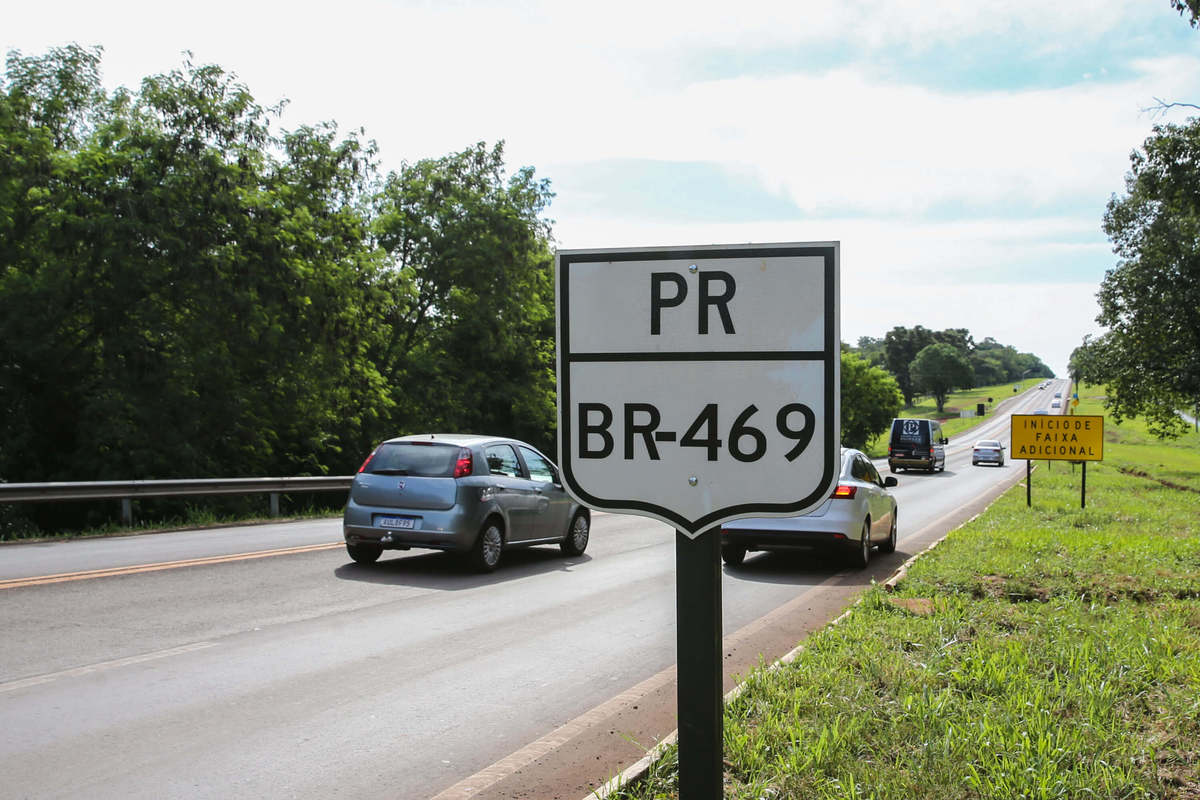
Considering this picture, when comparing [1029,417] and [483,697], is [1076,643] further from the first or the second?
[1029,417]

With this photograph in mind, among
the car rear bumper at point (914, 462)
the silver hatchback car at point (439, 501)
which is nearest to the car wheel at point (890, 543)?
the silver hatchback car at point (439, 501)

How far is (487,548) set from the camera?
477 inches

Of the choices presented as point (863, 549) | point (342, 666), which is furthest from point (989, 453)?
point (342, 666)

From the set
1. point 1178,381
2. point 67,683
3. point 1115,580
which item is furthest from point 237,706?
point 1178,381

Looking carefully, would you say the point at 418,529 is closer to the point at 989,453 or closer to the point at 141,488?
the point at 141,488

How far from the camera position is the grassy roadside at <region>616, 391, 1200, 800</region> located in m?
4.32

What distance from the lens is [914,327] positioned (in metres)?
193

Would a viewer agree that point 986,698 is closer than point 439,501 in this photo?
Yes

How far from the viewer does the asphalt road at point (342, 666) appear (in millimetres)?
4988

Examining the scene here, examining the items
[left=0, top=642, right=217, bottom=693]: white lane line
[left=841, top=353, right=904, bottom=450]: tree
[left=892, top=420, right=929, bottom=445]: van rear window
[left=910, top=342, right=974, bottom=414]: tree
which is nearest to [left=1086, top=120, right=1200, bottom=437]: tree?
[left=892, top=420, right=929, bottom=445]: van rear window

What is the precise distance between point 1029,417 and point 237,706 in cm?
1831

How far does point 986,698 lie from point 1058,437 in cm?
1733

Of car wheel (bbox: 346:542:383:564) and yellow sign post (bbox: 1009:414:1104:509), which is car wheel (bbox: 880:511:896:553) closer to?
yellow sign post (bbox: 1009:414:1104:509)

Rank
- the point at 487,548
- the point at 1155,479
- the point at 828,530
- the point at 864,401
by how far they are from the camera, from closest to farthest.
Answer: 1. the point at 487,548
2. the point at 828,530
3. the point at 1155,479
4. the point at 864,401
